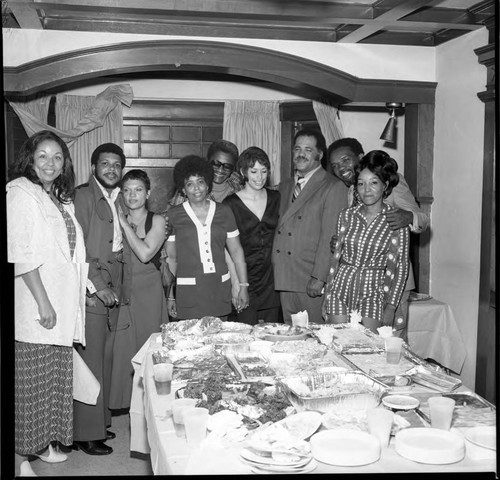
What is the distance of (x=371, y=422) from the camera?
2006 mm

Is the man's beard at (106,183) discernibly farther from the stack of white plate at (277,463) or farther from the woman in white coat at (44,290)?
the stack of white plate at (277,463)

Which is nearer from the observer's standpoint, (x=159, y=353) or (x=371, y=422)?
(x=371, y=422)

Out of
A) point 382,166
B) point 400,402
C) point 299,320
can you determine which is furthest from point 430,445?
point 382,166

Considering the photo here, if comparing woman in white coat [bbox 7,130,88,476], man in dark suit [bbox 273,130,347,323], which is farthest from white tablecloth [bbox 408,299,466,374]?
woman in white coat [bbox 7,130,88,476]

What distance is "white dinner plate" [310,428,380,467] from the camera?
6.18 feet

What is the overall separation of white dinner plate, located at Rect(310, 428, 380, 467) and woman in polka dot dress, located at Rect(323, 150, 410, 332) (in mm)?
1693

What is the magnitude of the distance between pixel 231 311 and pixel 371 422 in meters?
2.36

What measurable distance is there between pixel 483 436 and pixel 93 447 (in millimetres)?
2294

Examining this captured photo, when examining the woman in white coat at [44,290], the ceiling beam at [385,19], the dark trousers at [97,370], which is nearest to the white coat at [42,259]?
the woman in white coat at [44,290]

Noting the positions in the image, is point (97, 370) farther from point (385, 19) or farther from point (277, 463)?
point (385, 19)

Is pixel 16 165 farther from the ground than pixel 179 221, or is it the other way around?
pixel 16 165

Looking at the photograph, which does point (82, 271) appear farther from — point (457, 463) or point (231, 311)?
point (457, 463)

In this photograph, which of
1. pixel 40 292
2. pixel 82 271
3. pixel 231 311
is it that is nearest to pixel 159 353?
pixel 40 292

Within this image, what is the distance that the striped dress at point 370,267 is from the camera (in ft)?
12.0
